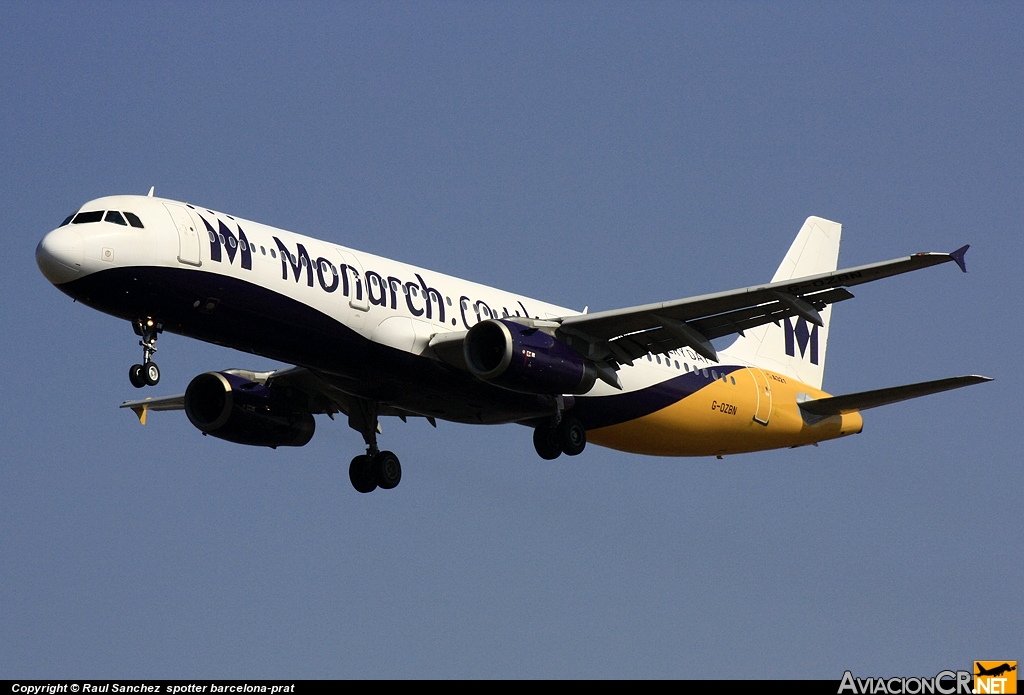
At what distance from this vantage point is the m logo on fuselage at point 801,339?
154ft

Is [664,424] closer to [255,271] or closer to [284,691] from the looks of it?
[255,271]

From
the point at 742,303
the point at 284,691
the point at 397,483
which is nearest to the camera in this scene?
the point at 284,691

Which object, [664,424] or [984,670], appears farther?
[664,424]

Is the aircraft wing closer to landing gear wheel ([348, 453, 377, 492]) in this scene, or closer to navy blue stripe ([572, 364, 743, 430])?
navy blue stripe ([572, 364, 743, 430])

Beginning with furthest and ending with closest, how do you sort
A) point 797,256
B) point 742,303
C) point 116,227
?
point 797,256 < point 742,303 < point 116,227

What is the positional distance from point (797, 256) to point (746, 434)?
28.0ft

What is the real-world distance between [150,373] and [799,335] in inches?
896

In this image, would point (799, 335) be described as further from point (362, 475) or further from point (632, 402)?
point (362, 475)

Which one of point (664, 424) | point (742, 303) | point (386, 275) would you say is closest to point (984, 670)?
point (742, 303)

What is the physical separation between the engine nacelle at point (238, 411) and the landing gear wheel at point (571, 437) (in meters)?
7.60

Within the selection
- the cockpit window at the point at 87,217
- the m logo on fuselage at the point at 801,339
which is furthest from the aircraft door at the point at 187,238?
the m logo on fuselage at the point at 801,339

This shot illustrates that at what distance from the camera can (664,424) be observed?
135 feet

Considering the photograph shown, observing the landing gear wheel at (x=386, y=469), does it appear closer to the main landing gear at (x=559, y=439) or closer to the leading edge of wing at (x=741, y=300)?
the main landing gear at (x=559, y=439)

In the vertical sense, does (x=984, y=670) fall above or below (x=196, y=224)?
below
